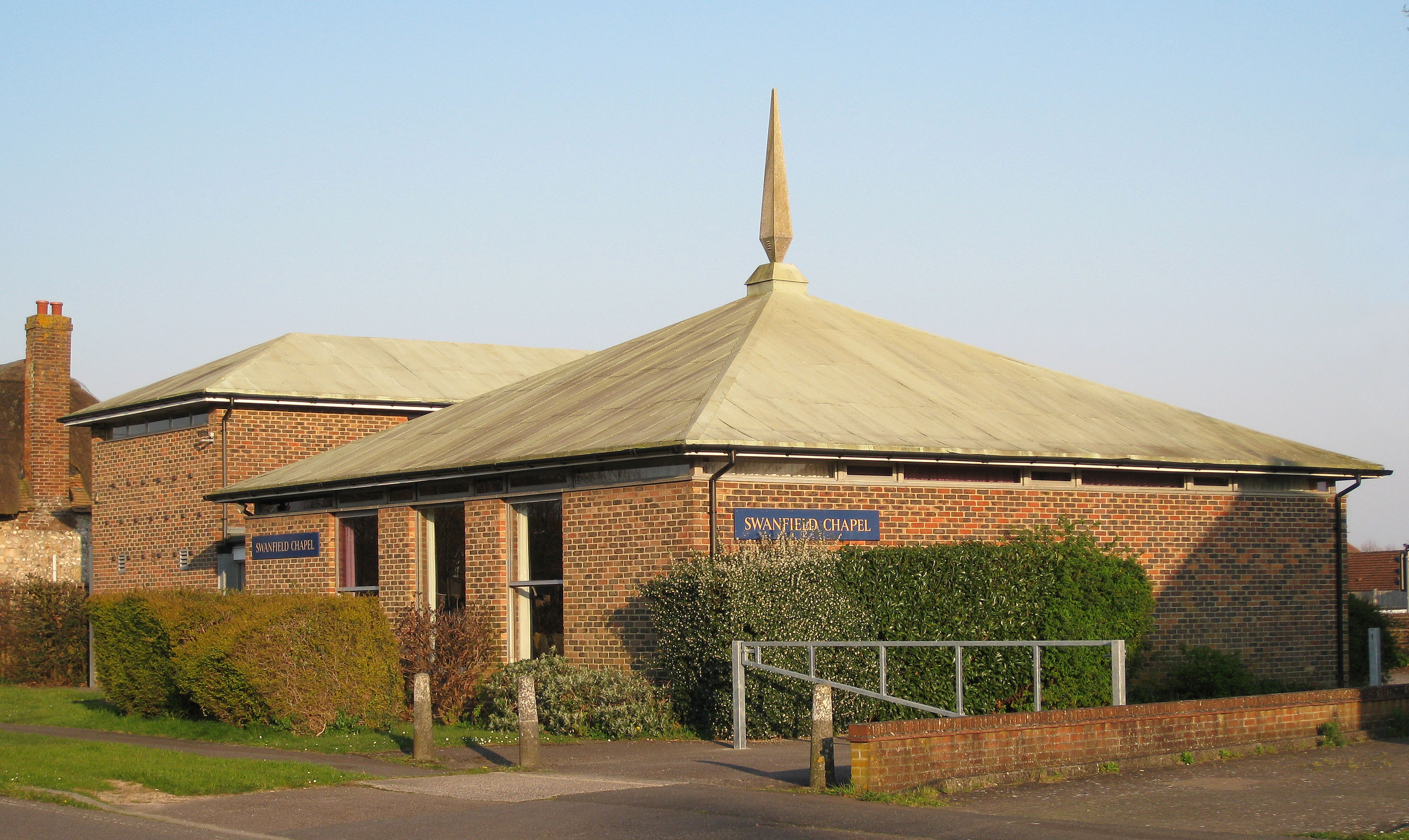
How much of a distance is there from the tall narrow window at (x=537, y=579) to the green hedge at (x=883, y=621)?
2.02m

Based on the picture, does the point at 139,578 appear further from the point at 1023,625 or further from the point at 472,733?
the point at 1023,625

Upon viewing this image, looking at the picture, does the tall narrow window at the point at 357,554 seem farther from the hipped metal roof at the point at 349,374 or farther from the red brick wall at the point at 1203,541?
the red brick wall at the point at 1203,541

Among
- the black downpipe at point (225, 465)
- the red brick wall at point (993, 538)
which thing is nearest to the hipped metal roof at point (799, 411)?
the red brick wall at point (993, 538)

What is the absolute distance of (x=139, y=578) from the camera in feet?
93.2

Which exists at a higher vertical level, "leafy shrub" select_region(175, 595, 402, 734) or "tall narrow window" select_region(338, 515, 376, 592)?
"tall narrow window" select_region(338, 515, 376, 592)

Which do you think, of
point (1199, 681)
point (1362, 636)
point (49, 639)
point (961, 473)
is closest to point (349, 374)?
point (49, 639)

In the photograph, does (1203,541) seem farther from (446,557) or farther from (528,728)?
(528,728)

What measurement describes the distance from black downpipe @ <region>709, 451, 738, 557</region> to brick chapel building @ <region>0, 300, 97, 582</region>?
21.9 metres

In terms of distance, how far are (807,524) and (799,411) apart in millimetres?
1588

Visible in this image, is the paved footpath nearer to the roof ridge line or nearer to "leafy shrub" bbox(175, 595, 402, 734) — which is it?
"leafy shrub" bbox(175, 595, 402, 734)

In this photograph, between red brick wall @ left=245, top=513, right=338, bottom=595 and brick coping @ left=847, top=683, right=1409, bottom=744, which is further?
red brick wall @ left=245, top=513, right=338, bottom=595

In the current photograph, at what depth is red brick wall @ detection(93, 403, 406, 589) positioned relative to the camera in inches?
1048

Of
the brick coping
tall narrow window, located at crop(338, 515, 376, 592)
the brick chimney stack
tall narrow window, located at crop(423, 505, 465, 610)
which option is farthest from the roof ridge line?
the brick chimney stack

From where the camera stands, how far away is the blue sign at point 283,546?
22391mm
